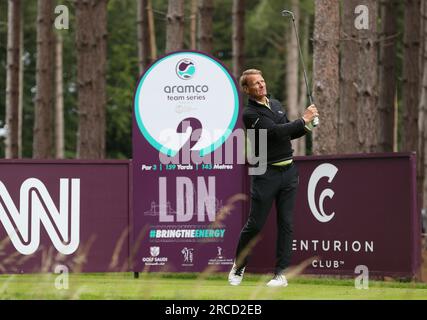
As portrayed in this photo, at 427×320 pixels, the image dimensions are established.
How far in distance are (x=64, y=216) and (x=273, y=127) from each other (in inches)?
114

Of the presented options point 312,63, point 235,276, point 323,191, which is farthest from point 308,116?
point 312,63

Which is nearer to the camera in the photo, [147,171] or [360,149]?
[147,171]

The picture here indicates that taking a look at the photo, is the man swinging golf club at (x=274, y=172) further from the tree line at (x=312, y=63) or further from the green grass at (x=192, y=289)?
the tree line at (x=312, y=63)

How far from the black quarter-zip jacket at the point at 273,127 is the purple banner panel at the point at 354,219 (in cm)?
111

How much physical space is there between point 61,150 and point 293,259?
31.0 m

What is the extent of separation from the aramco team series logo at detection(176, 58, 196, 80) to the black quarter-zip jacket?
1.40 metres

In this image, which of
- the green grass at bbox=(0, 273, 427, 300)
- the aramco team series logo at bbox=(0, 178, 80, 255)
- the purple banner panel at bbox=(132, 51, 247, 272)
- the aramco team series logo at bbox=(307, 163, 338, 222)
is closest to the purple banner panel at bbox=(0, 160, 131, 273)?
the aramco team series logo at bbox=(0, 178, 80, 255)

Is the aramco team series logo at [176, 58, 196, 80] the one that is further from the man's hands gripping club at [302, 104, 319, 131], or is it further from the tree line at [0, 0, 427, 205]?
the tree line at [0, 0, 427, 205]

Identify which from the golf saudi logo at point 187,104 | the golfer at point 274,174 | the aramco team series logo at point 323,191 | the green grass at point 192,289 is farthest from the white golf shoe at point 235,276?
the golf saudi logo at point 187,104

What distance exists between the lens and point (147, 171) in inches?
512

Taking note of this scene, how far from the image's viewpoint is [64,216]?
13.1 meters
